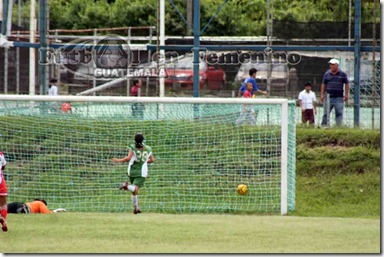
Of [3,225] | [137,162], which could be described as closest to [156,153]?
[137,162]

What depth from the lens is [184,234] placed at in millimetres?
12828

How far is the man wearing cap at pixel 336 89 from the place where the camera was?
20.8m

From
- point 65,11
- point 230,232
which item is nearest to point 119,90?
point 65,11

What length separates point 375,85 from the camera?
Result: 21.6 meters

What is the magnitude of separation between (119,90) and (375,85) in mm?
11221

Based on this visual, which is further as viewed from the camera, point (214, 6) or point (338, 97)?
point (214, 6)

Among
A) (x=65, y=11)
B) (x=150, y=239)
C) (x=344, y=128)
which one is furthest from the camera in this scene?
(x=65, y=11)

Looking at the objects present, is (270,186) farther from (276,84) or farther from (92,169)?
(276,84)

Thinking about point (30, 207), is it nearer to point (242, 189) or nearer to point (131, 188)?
point (131, 188)

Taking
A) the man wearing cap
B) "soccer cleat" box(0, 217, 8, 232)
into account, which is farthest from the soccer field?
the man wearing cap

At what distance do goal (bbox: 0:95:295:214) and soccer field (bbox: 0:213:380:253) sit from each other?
210 centimetres

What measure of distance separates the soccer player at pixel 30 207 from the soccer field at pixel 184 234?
2.45ft

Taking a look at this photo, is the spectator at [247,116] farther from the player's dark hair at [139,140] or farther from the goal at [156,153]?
the player's dark hair at [139,140]

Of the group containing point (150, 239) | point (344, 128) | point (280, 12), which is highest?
point (280, 12)
